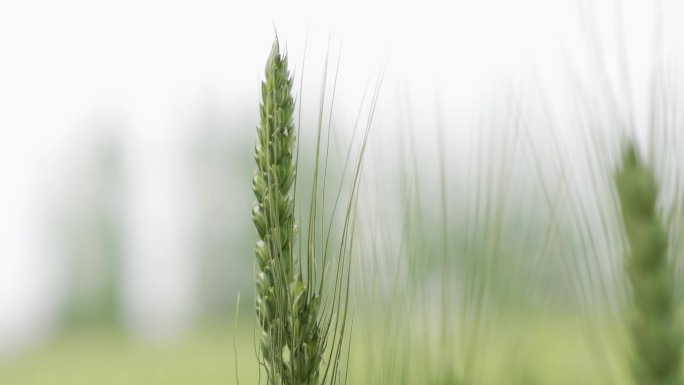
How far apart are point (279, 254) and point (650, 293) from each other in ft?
1.15

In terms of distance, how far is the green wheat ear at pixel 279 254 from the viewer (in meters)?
0.72

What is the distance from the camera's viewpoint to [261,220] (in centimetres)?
74

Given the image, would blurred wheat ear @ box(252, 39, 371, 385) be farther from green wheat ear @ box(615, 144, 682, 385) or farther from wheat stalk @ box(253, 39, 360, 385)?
green wheat ear @ box(615, 144, 682, 385)

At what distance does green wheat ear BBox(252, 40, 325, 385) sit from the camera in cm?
72

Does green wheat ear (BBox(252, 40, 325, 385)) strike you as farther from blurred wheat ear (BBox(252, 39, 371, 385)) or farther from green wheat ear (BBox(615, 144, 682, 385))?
green wheat ear (BBox(615, 144, 682, 385))

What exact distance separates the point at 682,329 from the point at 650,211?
0.12 metres

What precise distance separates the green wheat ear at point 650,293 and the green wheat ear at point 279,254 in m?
0.30

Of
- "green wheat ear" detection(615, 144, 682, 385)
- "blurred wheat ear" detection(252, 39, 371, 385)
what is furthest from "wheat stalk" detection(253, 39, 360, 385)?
"green wheat ear" detection(615, 144, 682, 385)

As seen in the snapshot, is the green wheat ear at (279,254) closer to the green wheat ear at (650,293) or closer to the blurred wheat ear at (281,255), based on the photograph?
the blurred wheat ear at (281,255)

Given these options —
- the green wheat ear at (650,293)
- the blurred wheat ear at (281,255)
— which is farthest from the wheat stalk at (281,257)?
the green wheat ear at (650,293)

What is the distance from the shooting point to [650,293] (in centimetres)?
83

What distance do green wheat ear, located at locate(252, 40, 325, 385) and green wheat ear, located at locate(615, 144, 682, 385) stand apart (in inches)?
12.0

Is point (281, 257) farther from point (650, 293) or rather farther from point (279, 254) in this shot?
point (650, 293)

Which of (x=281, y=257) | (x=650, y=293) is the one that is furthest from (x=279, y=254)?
(x=650, y=293)
